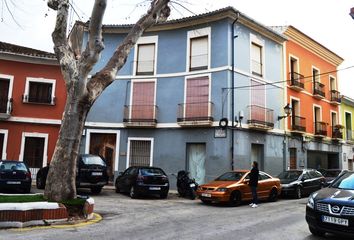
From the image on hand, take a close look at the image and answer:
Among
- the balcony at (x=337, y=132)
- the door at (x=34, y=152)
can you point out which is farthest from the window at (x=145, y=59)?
the balcony at (x=337, y=132)

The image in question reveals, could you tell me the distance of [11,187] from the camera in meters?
13.9

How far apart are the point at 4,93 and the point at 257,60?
14.9 meters

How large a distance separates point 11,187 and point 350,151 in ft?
88.9

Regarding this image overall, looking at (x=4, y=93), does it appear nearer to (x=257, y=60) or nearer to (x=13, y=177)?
(x=13, y=177)

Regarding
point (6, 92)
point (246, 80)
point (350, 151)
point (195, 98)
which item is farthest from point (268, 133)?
point (6, 92)

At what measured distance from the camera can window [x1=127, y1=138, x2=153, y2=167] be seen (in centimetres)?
2059

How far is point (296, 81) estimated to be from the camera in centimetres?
2372

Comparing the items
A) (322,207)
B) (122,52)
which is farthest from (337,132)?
(322,207)

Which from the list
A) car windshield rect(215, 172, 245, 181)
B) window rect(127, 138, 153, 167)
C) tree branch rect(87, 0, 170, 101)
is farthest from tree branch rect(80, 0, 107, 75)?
window rect(127, 138, 153, 167)

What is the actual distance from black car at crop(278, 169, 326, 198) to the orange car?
1.27 m

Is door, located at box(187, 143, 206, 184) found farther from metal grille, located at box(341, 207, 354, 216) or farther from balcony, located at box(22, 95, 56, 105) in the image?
metal grille, located at box(341, 207, 354, 216)

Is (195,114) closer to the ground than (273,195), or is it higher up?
higher up

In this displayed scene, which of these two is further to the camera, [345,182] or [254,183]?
[254,183]

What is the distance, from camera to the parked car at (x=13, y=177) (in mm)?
13788
